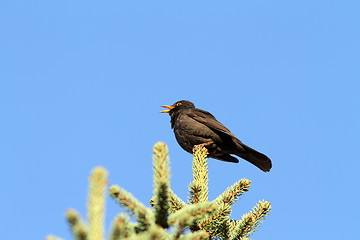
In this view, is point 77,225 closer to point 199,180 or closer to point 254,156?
point 199,180

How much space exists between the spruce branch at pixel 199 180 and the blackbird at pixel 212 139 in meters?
2.54

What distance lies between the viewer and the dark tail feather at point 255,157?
7.04 metres

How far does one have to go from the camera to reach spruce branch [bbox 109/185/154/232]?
2.22 metres

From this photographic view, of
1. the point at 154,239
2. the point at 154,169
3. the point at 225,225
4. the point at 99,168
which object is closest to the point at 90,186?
the point at 99,168

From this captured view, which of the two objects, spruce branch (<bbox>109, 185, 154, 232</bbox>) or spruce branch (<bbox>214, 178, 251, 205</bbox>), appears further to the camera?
spruce branch (<bbox>214, 178, 251, 205</bbox>)

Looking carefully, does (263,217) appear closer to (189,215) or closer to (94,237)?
(189,215)

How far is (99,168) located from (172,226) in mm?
802

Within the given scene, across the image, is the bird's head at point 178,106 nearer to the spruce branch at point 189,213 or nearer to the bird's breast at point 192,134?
the bird's breast at point 192,134

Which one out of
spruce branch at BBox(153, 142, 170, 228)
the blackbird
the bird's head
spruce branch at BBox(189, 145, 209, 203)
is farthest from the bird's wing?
spruce branch at BBox(153, 142, 170, 228)

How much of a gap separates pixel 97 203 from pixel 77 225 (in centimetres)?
12

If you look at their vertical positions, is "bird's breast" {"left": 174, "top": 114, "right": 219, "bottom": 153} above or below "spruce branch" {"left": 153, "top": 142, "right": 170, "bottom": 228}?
above

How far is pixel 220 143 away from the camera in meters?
7.12

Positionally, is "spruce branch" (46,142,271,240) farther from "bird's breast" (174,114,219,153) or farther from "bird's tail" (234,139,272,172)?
"bird's tail" (234,139,272,172)

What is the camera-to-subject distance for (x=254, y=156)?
23.4ft
